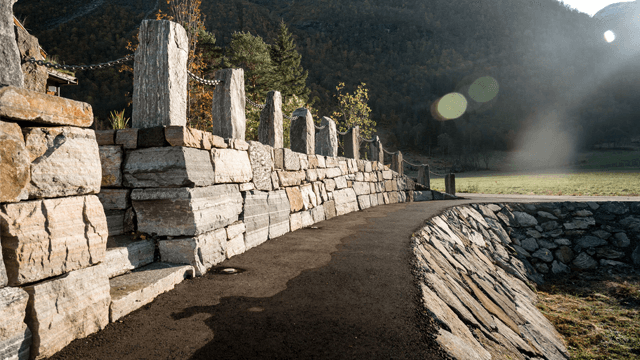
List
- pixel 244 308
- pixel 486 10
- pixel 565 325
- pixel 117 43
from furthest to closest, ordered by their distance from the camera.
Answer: pixel 486 10 → pixel 117 43 → pixel 565 325 → pixel 244 308

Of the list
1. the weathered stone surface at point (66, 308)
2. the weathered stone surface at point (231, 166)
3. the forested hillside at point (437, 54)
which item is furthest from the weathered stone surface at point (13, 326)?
the forested hillside at point (437, 54)

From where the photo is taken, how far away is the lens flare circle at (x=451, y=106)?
79688 millimetres

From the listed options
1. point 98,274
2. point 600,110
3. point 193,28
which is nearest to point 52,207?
point 98,274

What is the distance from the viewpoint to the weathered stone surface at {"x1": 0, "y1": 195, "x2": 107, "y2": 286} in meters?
1.92

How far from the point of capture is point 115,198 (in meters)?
3.62

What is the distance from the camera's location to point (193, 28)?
16047mm

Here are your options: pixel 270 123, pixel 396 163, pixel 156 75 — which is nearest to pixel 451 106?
pixel 396 163

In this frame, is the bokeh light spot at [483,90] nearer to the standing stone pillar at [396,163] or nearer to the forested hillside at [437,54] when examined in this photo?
the forested hillside at [437,54]

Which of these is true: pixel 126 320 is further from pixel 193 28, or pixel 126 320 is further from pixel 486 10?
pixel 486 10

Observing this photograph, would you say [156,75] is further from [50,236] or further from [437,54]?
[437,54]

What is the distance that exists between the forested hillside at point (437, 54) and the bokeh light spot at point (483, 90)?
6.08 ft

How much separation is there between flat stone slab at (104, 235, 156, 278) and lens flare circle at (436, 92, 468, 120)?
82.0 metres

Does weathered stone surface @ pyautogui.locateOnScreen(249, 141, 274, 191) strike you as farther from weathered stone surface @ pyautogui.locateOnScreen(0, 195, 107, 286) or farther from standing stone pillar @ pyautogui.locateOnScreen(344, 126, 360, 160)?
standing stone pillar @ pyautogui.locateOnScreen(344, 126, 360, 160)

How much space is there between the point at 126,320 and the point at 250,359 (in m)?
1.13
